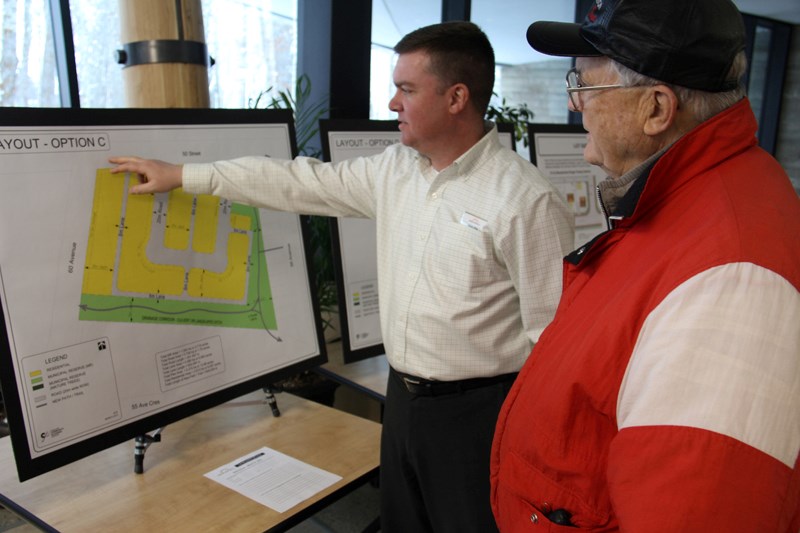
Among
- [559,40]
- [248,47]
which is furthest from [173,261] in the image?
[248,47]

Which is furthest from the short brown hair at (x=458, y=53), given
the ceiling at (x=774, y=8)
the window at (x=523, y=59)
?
the ceiling at (x=774, y=8)

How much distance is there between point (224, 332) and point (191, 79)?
75cm

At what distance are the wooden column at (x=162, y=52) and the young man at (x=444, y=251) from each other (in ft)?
1.12

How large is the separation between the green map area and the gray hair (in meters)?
1.19

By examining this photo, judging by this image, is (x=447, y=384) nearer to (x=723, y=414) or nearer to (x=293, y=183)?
(x=293, y=183)

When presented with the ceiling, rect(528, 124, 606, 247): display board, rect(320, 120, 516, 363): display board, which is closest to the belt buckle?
rect(320, 120, 516, 363): display board

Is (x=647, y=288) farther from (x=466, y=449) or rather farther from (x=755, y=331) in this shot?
(x=466, y=449)

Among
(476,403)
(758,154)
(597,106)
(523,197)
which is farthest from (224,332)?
(758,154)

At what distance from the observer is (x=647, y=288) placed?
0.77 m

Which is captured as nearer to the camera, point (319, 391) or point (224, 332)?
point (224, 332)

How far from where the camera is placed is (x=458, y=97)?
178cm

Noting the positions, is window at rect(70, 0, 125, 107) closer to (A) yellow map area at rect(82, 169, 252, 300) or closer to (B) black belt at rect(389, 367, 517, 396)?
(A) yellow map area at rect(82, 169, 252, 300)

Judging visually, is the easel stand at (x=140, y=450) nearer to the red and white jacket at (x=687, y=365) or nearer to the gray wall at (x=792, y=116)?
the red and white jacket at (x=687, y=365)

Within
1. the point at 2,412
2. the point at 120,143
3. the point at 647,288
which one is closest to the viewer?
the point at 647,288
